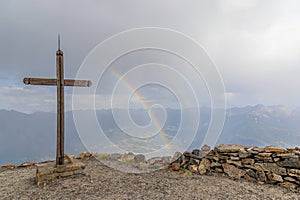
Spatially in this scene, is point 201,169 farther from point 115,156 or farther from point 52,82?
point 52,82

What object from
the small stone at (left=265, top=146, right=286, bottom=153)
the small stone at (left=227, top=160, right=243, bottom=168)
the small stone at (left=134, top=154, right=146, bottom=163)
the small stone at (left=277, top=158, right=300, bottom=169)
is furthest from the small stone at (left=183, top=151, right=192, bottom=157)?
the small stone at (left=277, top=158, right=300, bottom=169)

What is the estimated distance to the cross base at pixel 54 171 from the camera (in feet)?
18.6

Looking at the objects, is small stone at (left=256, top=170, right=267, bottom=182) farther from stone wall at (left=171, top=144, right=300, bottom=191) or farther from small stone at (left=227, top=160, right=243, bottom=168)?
small stone at (left=227, top=160, right=243, bottom=168)

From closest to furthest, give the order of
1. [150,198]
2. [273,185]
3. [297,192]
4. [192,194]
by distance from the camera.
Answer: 1. [150,198]
2. [192,194]
3. [297,192]
4. [273,185]

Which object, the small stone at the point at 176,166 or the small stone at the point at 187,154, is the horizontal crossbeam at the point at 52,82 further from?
the small stone at the point at 187,154

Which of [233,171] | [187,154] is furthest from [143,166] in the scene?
[233,171]

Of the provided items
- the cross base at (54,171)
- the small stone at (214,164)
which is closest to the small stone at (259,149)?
the small stone at (214,164)

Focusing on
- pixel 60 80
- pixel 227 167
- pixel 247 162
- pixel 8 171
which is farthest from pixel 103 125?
pixel 247 162

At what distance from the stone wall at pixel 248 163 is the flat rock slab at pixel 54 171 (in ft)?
10.7

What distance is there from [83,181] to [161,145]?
11.3ft

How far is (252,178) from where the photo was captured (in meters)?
6.24

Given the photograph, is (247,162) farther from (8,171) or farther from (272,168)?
(8,171)

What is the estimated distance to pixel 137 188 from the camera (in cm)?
523

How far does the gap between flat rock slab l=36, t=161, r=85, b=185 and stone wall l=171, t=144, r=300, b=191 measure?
3.26 m
